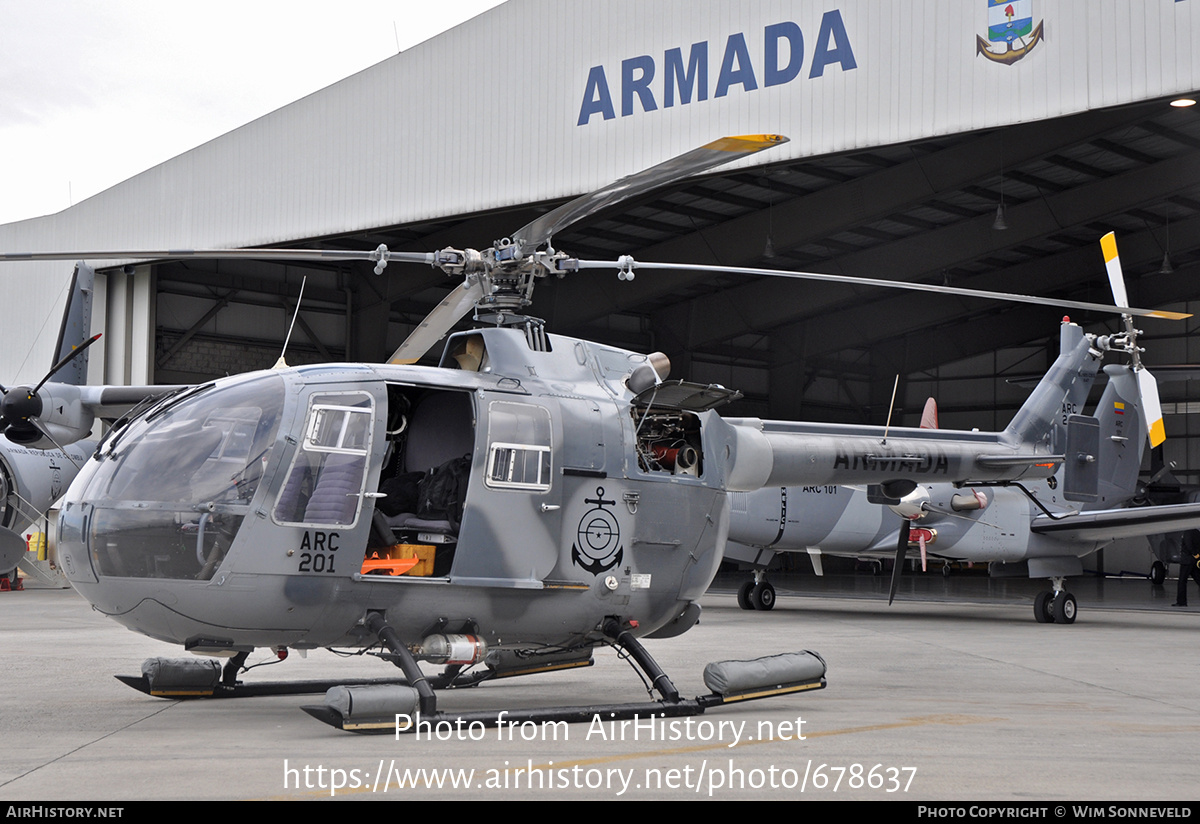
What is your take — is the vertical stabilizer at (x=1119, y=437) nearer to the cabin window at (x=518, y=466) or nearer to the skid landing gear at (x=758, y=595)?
the skid landing gear at (x=758, y=595)

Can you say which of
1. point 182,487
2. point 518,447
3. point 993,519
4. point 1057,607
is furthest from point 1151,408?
point 182,487

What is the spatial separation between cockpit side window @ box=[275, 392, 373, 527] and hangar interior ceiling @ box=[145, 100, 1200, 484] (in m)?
11.4

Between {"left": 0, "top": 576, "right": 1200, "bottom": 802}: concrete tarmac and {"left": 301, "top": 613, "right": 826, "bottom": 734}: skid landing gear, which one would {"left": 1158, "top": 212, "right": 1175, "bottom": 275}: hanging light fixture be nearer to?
{"left": 0, "top": 576, "right": 1200, "bottom": 802}: concrete tarmac

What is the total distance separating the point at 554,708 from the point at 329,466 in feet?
6.88

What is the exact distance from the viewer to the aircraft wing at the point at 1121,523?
16.6 m

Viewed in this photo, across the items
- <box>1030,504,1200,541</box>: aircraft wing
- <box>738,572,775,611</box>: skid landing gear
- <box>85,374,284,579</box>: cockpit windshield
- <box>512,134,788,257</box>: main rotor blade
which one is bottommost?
<box>738,572,775,611</box>: skid landing gear

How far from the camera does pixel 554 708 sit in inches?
279

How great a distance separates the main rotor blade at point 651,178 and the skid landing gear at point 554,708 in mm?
2627

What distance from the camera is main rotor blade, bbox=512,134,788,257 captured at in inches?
231

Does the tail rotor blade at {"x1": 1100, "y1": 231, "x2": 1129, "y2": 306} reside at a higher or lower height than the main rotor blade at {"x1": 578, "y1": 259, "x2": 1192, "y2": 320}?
higher

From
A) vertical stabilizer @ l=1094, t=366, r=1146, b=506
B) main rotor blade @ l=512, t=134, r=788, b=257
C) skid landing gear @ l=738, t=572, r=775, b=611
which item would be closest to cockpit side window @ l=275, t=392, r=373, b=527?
main rotor blade @ l=512, t=134, r=788, b=257

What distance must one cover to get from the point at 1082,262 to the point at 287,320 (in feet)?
73.5

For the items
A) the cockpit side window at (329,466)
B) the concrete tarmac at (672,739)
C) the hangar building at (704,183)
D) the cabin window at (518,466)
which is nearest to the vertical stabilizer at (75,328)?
the hangar building at (704,183)

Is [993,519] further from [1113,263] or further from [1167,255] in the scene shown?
[1167,255]
